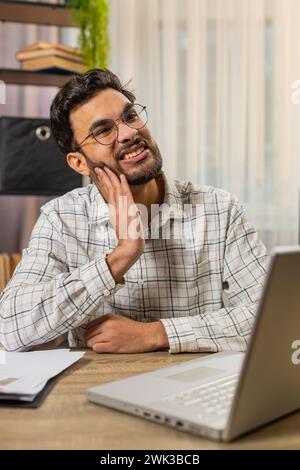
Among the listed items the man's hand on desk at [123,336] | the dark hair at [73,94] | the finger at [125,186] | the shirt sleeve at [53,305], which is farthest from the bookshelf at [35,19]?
the man's hand on desk at [123,336]

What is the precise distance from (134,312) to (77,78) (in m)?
0.67

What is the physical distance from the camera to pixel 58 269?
1.56m

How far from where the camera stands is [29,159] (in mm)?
2551

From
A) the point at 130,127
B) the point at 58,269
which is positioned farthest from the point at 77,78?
the point at 58,269

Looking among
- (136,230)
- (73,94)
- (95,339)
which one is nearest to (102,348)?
(95,339)

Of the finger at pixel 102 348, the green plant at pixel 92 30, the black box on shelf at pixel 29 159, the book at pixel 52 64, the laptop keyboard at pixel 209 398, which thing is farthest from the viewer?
the green plant at pixel 92 30

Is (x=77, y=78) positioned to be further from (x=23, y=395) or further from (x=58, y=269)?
(x=23, y=395)

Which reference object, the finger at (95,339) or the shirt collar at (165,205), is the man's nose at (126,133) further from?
the finger at (95,339)

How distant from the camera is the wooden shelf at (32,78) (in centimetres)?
271

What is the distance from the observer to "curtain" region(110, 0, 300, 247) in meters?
3.15

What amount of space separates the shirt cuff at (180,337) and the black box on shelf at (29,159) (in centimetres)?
138

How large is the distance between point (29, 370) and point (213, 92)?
7.79 ft

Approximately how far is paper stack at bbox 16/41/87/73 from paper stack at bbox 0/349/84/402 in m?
1.70

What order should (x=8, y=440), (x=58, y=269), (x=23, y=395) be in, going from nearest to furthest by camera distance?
(x=8, y=440) < (x=23, y=395) < (x=58, y=269)
